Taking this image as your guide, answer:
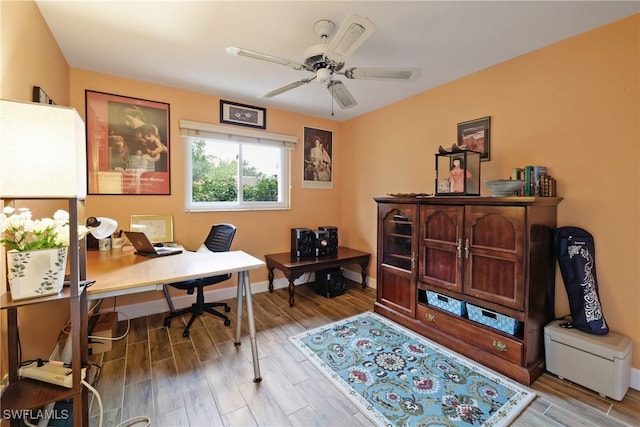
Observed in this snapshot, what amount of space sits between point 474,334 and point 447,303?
308 millimetres

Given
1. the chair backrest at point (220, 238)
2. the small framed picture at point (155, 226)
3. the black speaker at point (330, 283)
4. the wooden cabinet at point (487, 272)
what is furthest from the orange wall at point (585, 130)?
the small framed picture at point (155, 226)

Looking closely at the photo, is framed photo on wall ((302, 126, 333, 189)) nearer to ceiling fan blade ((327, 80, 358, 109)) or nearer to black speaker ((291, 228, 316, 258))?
black speaker ((291, 228, 316, 258))

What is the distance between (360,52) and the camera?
7.63 ft

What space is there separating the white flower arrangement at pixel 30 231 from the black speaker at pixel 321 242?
276 centimetres

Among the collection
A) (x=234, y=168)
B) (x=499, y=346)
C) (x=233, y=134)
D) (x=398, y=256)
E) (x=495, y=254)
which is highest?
(x=233, y=134)

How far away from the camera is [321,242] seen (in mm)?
3842

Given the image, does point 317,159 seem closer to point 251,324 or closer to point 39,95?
point 251,324

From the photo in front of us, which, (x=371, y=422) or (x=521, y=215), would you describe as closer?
(x=371, y=422)

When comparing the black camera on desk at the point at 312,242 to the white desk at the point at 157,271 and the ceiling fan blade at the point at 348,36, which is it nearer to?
the white desk at the point at 157,271

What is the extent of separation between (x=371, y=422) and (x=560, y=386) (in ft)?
4.54

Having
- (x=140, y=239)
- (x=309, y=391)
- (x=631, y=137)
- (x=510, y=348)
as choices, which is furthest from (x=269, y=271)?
(x=631, y=137)

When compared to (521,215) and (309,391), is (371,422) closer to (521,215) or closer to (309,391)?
(309,391)

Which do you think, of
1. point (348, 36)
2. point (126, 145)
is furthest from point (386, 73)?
point (126, 145)

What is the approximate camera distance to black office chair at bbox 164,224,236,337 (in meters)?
2.69
